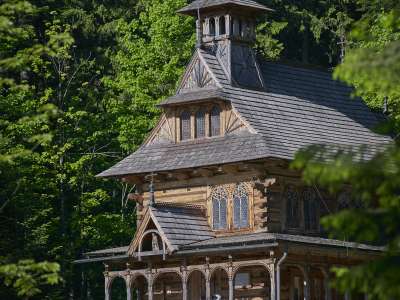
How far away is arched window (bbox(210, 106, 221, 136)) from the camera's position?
5191 centimetres

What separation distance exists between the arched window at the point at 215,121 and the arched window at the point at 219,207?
2050 mm

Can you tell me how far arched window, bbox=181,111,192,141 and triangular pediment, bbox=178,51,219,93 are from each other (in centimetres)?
107

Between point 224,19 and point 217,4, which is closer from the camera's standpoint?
point 217,4

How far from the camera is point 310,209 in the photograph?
51781 millimetres

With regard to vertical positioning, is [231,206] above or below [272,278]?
above

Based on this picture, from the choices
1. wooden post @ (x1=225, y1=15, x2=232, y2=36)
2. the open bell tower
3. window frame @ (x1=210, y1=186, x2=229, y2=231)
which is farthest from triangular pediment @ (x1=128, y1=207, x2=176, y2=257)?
wooden post @ (x1=225, y1=15, x2=232, y2=36)

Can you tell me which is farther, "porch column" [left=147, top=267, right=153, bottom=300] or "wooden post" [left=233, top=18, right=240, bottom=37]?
"wooden post" [left=233, top=18, right=240, bottom=37]

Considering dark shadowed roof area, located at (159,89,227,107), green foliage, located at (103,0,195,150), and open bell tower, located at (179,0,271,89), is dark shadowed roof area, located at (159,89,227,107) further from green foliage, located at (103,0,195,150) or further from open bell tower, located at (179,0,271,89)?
green foliage, located at (103,0,195,150)

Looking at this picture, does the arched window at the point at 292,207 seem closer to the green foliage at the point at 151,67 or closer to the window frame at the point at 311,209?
the window frame at the point at 311,209

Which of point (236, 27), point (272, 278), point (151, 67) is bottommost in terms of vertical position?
point (272, 278)

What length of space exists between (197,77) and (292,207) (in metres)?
5.94

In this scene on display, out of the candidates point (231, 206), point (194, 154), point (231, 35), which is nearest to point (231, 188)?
point (231, 206)

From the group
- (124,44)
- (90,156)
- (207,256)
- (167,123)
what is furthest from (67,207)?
(207,256)

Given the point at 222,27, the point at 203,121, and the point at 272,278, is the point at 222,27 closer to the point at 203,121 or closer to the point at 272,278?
the point at 203,121
